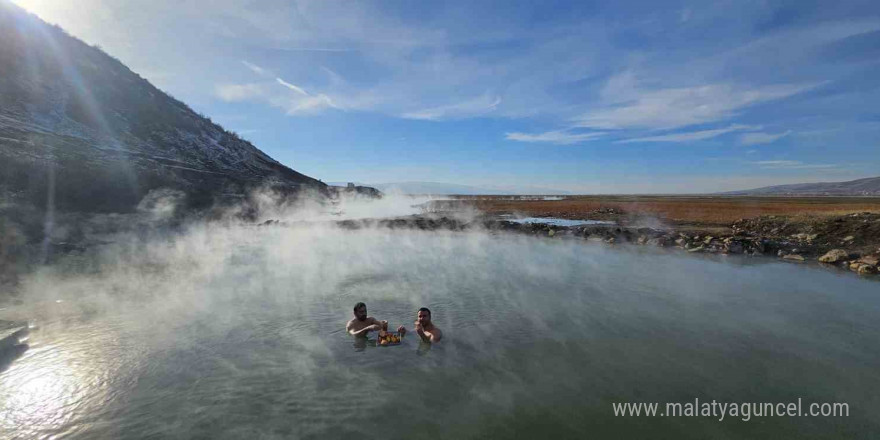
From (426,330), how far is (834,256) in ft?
60.1

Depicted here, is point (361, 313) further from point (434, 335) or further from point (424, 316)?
point (434, 335)

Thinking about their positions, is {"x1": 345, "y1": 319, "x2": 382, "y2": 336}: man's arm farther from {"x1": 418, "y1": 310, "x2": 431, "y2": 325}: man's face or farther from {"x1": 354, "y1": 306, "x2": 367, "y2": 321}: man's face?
{"x1": 418, "y1": 310, "x2": 431, "y2": 325}: man's face

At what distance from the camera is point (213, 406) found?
5500 millimetres

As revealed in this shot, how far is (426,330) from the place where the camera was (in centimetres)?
823

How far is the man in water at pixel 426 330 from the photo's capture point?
8039mm

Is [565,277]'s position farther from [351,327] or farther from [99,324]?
[99,324]

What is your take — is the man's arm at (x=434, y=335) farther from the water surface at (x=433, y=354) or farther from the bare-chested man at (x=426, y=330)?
the water surface at (x=433, y=354)

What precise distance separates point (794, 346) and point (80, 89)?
39756 millimetres

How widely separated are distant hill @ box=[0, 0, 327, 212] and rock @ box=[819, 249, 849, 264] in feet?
112

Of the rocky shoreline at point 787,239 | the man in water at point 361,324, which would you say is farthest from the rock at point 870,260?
the man in water at point 361,324

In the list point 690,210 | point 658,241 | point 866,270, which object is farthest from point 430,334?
point 690,210

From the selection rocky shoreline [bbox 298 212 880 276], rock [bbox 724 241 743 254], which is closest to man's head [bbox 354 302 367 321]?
rocky shoreline [bbox 298 212 880 276]

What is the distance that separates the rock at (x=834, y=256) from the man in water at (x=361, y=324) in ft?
61.9

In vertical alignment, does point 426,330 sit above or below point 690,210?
below
